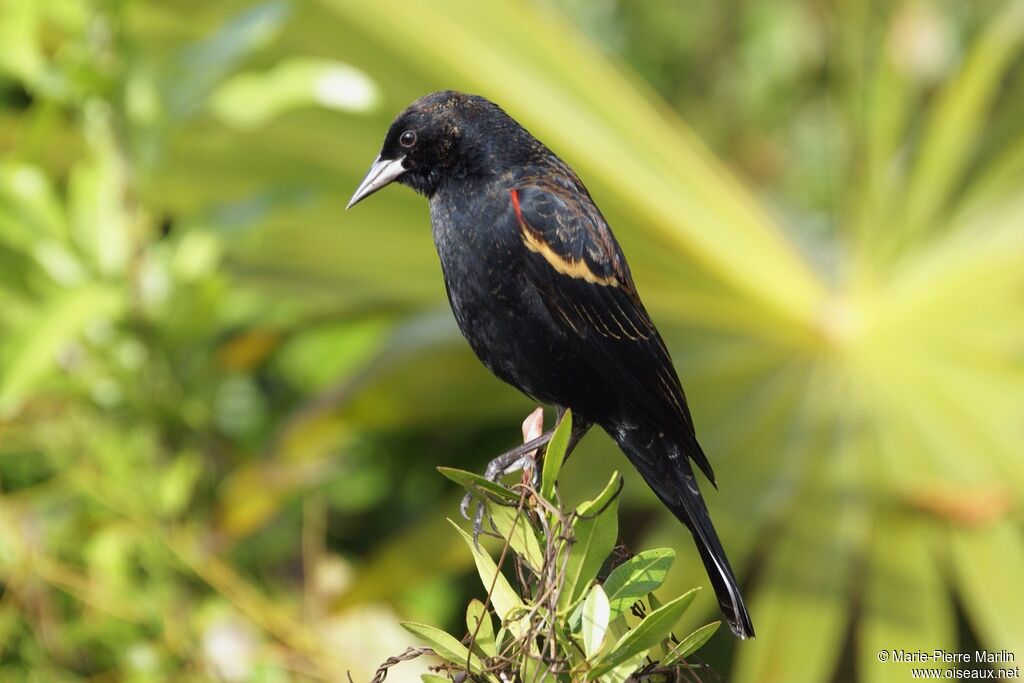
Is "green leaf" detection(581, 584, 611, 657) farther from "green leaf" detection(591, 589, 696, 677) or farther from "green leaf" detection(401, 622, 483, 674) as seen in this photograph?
"green leaf" detection(401, 622, 483, 674)

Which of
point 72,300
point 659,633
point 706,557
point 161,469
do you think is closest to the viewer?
point 659,633

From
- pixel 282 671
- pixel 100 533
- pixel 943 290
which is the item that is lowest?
pixel 282 671

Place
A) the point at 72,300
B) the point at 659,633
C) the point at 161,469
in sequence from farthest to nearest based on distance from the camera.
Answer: the point at 161,469 → the point at 72,300 → the point at 659,633

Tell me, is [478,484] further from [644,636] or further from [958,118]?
[958,118]

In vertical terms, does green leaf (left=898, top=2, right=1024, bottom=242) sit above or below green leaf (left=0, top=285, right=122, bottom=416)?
above

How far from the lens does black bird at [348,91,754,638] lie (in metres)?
1.79

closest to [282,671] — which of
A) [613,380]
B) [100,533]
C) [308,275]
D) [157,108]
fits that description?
[100,533]

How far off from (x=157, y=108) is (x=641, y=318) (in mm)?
1476

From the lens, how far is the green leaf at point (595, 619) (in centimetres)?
137

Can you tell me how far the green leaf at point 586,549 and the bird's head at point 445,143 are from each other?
2.04 feet

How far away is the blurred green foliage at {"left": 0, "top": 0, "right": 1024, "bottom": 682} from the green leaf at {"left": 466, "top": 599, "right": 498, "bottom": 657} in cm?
123

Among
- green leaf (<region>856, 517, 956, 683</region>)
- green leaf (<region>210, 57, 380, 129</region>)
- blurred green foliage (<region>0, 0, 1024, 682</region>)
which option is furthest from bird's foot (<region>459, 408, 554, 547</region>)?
green leaf (<region>210, 57, 380, 129</region>)

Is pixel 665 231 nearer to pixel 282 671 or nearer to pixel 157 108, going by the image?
pixel 157 108

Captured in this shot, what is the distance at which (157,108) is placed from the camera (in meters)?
2.87
